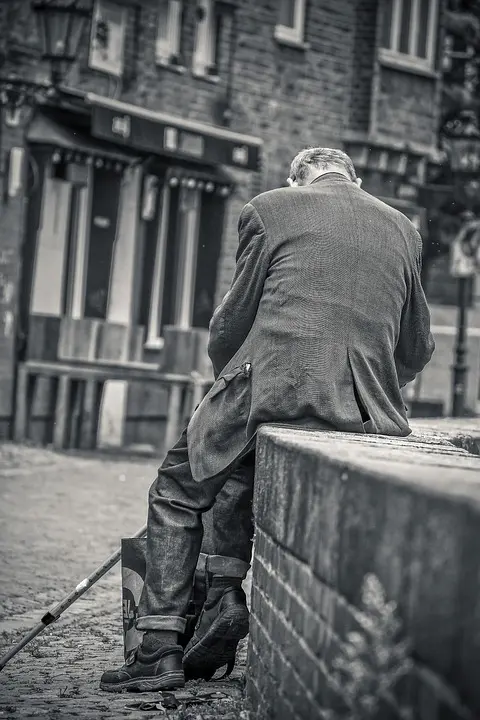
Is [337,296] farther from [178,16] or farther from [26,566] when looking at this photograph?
[178,16]

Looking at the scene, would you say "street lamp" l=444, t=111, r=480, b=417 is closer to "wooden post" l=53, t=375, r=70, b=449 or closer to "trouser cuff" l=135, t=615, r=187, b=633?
"wooden post" l=53, t=375, r=70, b=449

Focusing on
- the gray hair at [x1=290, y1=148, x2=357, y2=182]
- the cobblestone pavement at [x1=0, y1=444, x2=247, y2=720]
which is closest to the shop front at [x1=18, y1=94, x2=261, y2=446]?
the cobblestone pavement at [x1=0, y1=444, x2=247, y2=720]

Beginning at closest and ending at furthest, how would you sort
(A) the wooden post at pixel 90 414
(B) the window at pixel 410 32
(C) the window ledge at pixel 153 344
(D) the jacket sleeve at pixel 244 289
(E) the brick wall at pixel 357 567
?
(E) the brick wall at pixel 357 567 → (D) the jacket sleeve at pixel 244 289 → (A) the wooden post at pixel 90 414 → (C) the window ledge at pixel 153 344 → (B) the window at pixel 410 32

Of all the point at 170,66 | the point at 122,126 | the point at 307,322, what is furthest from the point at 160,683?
the point at 170,66

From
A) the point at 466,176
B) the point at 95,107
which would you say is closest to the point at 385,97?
the point at 466,176

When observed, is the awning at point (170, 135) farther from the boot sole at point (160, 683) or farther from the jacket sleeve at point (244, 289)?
the boot sole at point (160, 683)

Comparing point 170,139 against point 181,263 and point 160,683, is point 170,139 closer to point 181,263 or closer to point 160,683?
point 181,263

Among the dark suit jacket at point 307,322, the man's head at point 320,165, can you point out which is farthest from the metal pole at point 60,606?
the man's head at point 320,165

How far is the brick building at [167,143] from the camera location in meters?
16.2

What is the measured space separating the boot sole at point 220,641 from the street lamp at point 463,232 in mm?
14682

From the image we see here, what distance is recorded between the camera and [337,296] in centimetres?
479

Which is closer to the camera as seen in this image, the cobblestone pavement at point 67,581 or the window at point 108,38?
the cobblestone pavement at point 67,581

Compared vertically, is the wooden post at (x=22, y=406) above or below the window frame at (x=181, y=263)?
below

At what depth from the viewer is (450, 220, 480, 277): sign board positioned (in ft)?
63.2
